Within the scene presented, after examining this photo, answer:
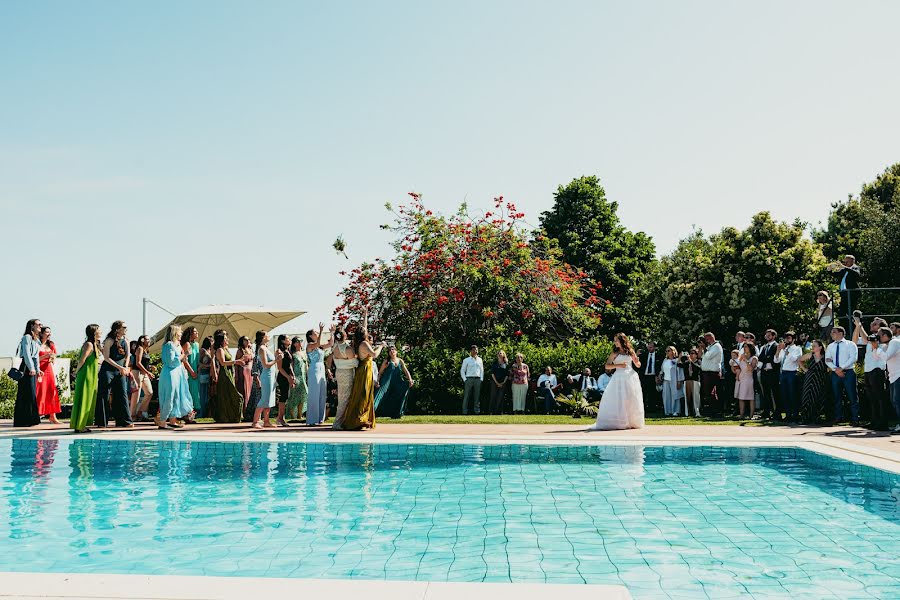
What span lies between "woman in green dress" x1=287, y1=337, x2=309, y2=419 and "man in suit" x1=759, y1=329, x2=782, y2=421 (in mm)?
9513

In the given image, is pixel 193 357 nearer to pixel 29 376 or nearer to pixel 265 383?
pixel 265 383

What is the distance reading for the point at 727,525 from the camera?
7.33 meters

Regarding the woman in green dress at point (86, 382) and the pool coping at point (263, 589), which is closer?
the pool coping at point (263, 589)

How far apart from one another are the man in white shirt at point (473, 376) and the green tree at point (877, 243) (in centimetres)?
2059

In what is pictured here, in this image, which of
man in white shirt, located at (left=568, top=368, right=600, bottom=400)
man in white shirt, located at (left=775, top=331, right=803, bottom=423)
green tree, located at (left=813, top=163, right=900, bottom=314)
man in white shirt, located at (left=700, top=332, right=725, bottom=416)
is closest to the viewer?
man in white shirt, located at (left=775, top=331, right=803, bottom=423)

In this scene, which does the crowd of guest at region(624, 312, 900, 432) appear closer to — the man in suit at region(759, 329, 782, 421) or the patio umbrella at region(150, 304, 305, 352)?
the man in suit at region(759, 329, 782, 421)

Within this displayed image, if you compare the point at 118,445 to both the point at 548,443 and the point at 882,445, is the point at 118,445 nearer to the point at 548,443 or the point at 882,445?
the point at 548,443

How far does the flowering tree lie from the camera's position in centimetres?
2384

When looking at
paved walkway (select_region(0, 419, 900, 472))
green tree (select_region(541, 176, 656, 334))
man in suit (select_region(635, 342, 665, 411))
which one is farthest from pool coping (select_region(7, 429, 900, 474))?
green tree (select_region(541, 176, 656, 334))

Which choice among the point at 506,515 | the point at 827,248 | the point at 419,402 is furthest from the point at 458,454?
the point at 827,248

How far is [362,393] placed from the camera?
50.7ft

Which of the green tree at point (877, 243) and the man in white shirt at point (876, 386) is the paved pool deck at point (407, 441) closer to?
the man in white shirt at point (876, 386)

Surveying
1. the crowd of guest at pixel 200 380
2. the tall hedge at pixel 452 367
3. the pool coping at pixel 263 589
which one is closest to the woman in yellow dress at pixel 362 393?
the crowd of guest at pixel 200 380

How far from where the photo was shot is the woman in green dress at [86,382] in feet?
49.5
